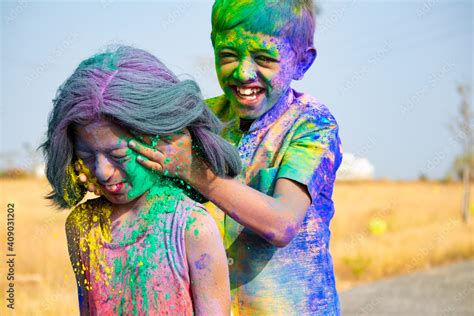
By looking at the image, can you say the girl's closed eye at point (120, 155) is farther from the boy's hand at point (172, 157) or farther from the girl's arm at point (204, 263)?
Answer: the girl's arm at point (204, 263)

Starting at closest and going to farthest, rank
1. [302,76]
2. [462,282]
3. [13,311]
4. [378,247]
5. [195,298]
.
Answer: [195,298], [302,76], [13,311], [462,282], [378,247]

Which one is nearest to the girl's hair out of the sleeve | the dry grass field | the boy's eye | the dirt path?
the sleeve

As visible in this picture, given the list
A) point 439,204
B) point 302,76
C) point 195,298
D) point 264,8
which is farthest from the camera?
point 439,204

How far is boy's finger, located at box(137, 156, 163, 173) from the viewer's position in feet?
7.62

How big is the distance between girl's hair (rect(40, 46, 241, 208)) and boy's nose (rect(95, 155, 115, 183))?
0.41 ft

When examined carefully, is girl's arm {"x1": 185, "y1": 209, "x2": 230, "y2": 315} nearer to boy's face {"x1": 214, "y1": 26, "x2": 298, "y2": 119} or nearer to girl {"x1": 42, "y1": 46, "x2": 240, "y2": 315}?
girl {"x1": 42, "y1": 46, "x2": 240, "y2": 315}

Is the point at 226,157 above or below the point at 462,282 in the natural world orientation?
above

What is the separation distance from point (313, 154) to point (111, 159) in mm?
914

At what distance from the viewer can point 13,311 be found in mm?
6285

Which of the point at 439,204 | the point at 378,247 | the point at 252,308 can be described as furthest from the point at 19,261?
the point at 439,204

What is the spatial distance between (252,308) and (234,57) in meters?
1.05

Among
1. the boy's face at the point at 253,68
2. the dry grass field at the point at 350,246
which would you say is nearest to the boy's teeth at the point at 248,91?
the boy's face at the point at 253,68

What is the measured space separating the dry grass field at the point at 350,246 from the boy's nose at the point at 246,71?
216 cm

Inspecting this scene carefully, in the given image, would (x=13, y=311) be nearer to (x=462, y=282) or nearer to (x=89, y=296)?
(x=89, y=296)
